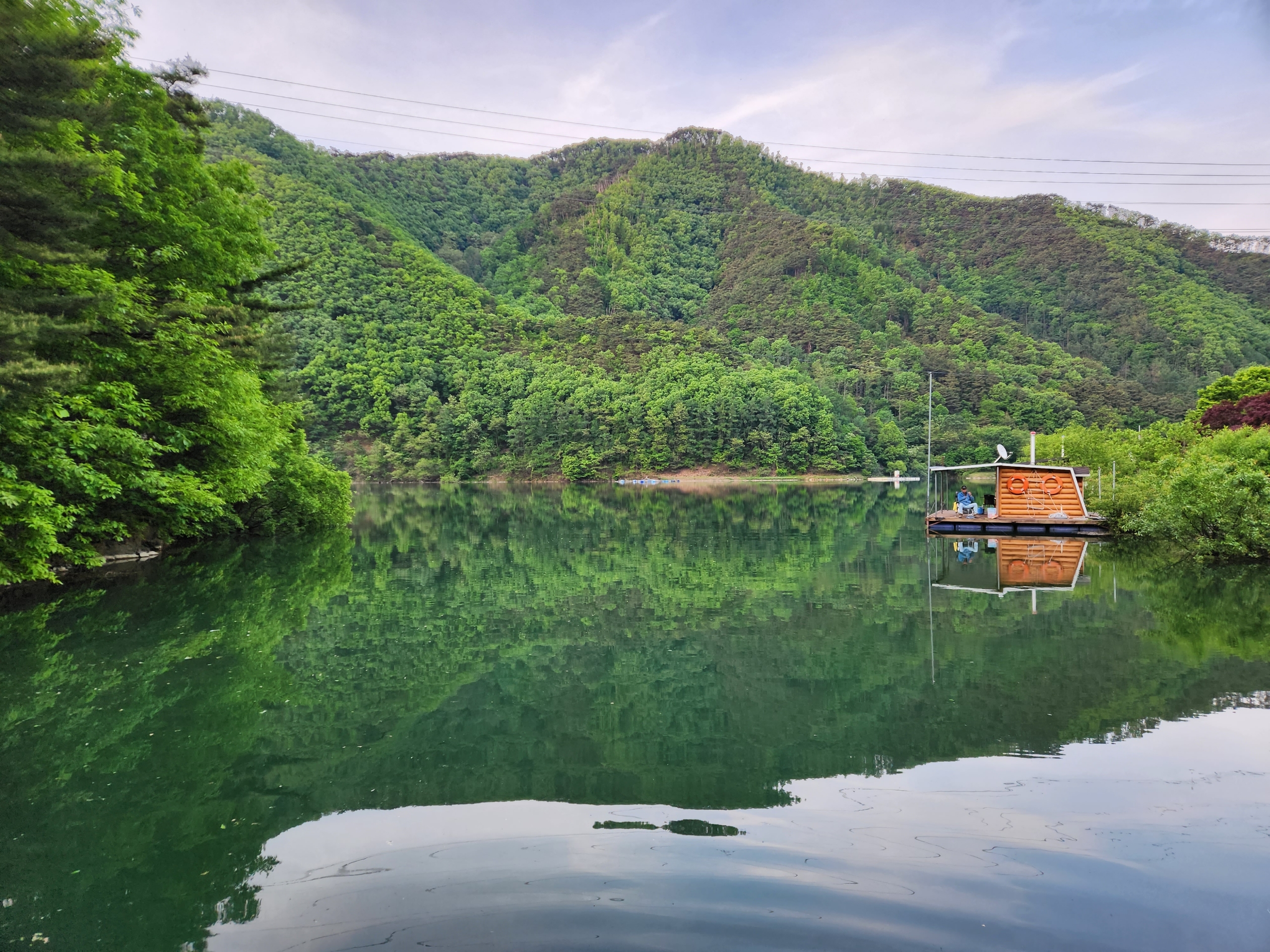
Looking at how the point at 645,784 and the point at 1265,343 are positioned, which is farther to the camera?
the point at 1265,343

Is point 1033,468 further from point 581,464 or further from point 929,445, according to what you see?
point 581,464

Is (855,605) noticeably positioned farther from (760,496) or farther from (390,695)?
(760,496)

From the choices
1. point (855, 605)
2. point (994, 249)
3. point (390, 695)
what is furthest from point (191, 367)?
point (994, 249)

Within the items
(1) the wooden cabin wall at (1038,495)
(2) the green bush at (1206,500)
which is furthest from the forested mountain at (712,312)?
(2) the green bush at (1206,500)

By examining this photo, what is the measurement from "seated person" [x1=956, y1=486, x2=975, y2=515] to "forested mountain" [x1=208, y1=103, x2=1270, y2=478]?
124 feet

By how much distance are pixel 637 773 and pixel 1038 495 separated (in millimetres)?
26806

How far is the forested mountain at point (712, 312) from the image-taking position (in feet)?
297

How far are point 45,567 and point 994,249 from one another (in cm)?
16167

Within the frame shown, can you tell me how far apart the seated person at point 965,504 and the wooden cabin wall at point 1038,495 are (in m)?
1.54

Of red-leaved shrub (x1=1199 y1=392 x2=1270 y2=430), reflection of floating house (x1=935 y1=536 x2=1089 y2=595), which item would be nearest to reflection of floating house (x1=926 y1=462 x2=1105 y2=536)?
reflection of floating house (x1=935 y1=536 x2=1089 y2=595)

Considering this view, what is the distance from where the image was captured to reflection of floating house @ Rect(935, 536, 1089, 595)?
16656mm

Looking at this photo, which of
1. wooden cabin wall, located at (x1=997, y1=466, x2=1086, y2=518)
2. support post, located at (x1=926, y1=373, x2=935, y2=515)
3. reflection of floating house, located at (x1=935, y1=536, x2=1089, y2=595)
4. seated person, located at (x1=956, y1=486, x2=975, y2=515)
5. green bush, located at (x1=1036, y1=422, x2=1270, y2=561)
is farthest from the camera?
support post, located at (x1=926, y1=373, x2=935, y2=515)

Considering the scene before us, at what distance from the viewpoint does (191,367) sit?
1612cm

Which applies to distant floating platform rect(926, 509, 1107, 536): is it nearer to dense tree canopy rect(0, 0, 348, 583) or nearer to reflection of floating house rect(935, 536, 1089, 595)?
reflection of floating house rect(935, 536, 1089, 595)
